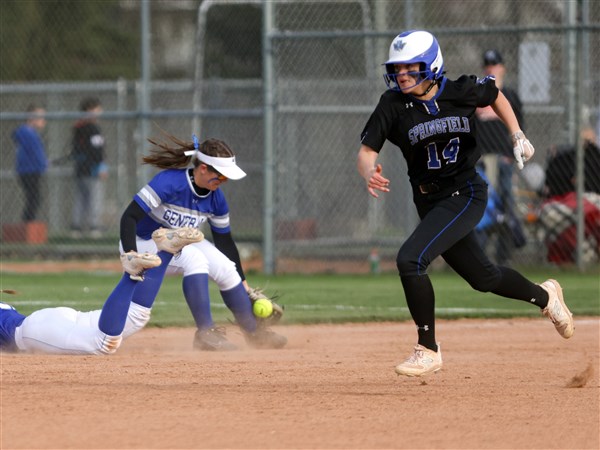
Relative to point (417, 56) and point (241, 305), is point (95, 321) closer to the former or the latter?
point (241, 305)

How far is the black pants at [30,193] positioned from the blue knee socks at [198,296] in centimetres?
796

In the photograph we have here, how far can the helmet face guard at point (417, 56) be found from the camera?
6.22 meters

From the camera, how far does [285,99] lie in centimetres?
1376

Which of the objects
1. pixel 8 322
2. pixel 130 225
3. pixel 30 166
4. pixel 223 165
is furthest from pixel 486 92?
pixel 30 166

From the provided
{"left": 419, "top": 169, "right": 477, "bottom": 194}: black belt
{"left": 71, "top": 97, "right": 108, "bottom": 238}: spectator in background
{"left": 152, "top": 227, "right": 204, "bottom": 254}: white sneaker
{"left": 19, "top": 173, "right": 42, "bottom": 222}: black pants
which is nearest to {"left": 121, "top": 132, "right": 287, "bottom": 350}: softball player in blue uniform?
{"left": 152, "top": 227, "right": 204, "bottom": 254}: white sneaker

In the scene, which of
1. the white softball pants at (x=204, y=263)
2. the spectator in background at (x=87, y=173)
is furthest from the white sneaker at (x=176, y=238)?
the spectator in background at (x=87, y=173)

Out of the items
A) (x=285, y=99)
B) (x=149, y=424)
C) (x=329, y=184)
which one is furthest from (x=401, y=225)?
(x=149, y=424)

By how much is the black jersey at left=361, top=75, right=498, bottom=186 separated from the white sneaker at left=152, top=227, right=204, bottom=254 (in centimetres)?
106

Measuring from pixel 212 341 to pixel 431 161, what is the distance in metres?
2.38

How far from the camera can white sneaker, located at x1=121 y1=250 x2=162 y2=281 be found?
6352mm

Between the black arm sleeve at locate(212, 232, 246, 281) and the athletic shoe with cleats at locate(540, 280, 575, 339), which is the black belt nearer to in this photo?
the athletic shoe with cleats at locate(540, 280, 575, 339)

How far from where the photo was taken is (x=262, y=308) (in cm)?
820

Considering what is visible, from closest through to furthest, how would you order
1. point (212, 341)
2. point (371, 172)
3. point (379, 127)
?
point (371, 172)
point (379, 127)
point (212, 341)

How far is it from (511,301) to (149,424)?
6690 mm
